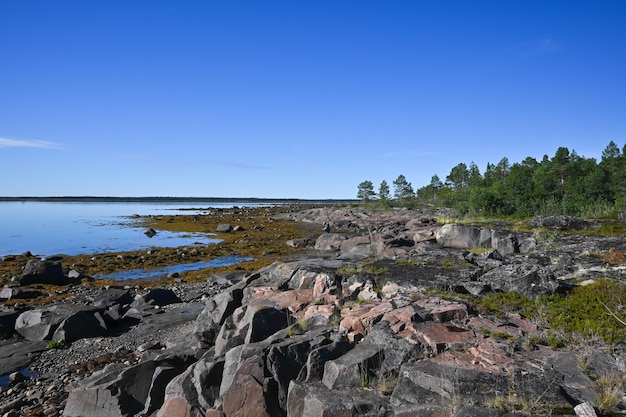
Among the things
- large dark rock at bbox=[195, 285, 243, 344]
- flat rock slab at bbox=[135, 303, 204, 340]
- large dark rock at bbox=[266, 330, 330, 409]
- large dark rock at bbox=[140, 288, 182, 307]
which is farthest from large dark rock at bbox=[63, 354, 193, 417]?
large dark rock at bbox=[140, 288, 182, 307]

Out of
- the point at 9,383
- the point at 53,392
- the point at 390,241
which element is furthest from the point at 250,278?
the point at 390,241

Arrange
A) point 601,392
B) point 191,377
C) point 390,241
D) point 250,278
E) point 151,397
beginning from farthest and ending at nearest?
point 390,241 < point 250,278 < point 151,397 < point 191,377 < point 601,392

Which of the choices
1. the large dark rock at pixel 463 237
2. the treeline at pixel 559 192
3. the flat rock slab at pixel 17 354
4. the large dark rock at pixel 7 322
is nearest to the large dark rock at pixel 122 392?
the flat rock slab at pixel 17 354

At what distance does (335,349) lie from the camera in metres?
9.95

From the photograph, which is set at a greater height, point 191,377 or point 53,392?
point 191,377

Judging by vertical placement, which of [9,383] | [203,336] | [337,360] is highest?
[337,360]

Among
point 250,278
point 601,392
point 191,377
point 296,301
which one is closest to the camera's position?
point 601,392

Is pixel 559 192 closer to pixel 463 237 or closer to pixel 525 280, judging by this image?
pixel 463 237

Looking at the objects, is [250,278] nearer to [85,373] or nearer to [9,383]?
[85,373]

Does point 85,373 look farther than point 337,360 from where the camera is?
Yes

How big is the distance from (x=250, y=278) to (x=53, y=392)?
8901mm

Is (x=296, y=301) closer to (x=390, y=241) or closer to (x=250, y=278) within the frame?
(x=250, y=278)

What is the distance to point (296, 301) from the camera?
14.3 m

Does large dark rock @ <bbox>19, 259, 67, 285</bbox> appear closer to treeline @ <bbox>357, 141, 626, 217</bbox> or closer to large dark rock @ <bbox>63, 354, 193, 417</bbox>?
large dark rock @ <bbox>63, 354, 193, 417</bbox>
